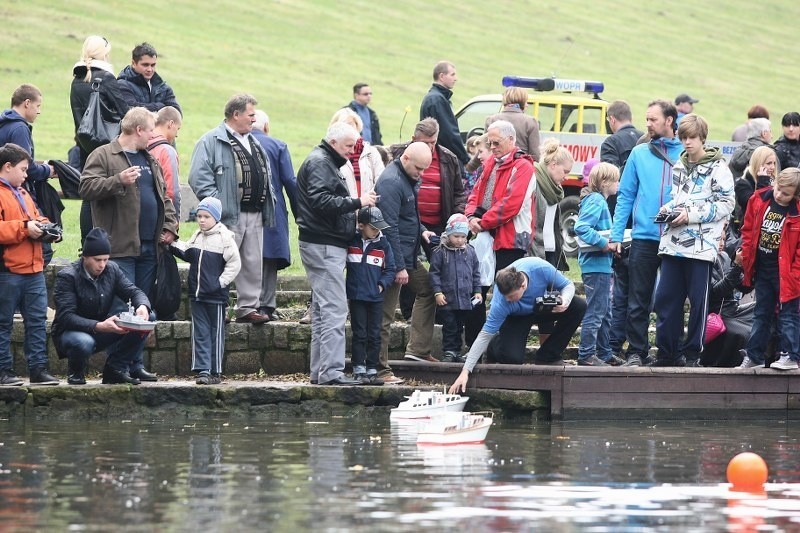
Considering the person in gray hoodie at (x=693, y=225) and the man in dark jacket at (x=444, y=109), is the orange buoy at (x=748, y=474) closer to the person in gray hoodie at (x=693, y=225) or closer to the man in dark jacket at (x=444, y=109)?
the person in gray hoodie at (x=693, y=225)

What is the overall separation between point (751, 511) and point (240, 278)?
6617 mm

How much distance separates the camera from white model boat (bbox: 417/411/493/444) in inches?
481

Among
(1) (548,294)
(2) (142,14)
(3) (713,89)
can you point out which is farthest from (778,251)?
(3) (713,89)

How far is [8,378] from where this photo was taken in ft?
44.1

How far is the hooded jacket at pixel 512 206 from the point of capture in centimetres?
1480

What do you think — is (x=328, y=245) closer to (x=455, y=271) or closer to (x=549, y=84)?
(x=455, y=271)

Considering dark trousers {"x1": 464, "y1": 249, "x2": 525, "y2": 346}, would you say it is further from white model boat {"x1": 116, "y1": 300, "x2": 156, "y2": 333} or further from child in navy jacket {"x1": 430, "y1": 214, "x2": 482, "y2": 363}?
white model boat {"x1": 116, "y1": 300, "x2": 156, "y2": 333}

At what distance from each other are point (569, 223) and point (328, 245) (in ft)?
25.3

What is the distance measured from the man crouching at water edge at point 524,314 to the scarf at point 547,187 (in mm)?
1340

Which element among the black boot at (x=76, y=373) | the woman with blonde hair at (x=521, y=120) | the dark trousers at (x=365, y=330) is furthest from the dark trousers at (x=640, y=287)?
the black boot at (x=76, y=373)

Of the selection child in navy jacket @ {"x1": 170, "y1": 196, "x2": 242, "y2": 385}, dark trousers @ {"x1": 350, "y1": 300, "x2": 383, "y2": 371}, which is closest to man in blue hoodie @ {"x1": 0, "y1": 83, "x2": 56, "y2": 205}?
child in navy jacket @ {"x1": 170, "y1": 196, "x2": 242, "y2": 385}

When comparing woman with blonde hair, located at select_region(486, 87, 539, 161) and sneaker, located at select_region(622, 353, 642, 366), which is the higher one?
woman with blonde hair, located at select_region(486, 87, 539, 161)

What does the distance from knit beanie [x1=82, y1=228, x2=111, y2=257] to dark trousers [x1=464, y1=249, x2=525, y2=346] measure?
3503mm

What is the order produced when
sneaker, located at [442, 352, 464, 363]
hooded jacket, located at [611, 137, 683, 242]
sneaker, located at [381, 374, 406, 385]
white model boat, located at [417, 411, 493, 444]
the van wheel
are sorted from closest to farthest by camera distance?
white model boat, located at [417, 411, 493, 444], sneaker, located at [381, 374, 406, 385], hooded jacket, located at [611, 137, 683, 242], sneaker, located at [442, 352, 464, 363], the van wheel
